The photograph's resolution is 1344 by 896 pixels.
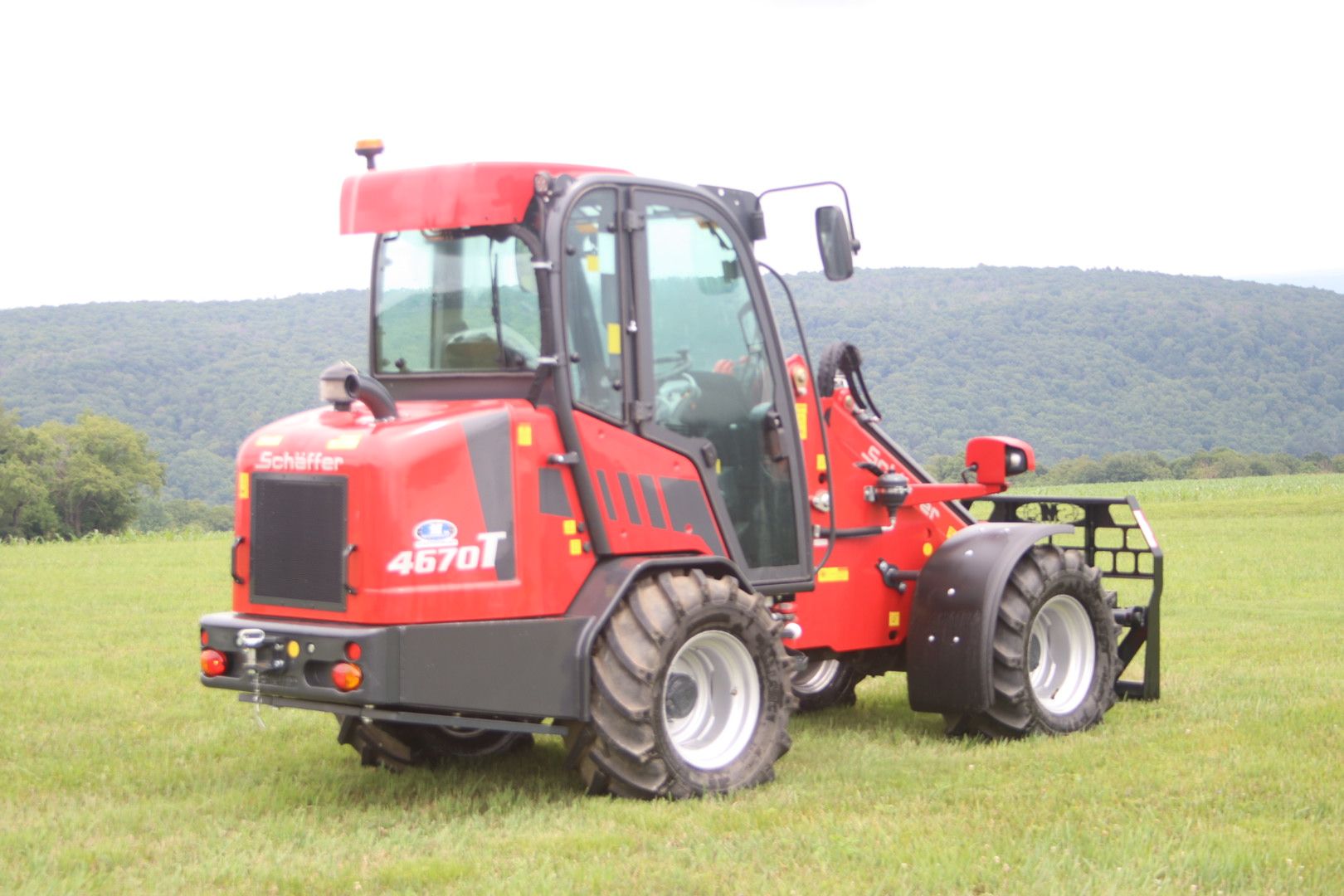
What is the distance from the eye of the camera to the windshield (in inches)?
278

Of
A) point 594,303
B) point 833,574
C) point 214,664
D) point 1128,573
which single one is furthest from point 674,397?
point 1128,573

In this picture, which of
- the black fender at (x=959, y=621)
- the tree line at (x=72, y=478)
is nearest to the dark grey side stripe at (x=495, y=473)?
the black fender at (x=959, y=621)

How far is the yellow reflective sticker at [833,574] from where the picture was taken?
8492 millimetres

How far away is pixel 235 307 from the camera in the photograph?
7794 centimetres

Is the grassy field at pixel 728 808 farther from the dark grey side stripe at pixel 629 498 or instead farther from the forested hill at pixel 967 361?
the forested hill at pixel 967 361

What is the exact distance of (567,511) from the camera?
6.91 meters

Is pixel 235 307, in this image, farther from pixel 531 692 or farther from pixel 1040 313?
pixel 531 692

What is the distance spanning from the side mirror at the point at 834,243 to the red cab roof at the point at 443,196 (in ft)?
3.40

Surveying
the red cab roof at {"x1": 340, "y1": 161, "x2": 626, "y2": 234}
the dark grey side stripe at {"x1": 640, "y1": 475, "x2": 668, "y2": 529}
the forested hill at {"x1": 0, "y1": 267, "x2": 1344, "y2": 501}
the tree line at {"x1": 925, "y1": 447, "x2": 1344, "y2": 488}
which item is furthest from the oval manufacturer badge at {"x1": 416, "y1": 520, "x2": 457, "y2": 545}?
the tree line at {"x1": 925, "y1": 447, "x2": 1344, "y2": 488}

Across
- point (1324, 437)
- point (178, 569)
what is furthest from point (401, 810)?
point (1324, 437)

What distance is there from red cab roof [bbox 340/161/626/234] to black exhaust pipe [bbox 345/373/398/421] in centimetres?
86

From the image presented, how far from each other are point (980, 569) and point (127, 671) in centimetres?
664

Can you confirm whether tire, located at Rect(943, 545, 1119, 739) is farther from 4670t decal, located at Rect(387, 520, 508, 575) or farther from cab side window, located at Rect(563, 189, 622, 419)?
4670t decal, located at Rect(387, 520, 508, 575)

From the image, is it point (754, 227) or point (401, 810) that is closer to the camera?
point (401, 810)
